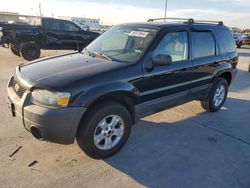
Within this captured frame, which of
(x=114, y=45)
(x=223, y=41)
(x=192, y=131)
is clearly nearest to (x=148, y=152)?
(x=192, y=131)

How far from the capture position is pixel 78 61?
3631 mm

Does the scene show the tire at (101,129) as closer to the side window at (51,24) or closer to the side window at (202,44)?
the side window at (202,44)

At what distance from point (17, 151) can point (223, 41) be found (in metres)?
4.35

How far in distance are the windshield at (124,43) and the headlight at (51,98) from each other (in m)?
1.11

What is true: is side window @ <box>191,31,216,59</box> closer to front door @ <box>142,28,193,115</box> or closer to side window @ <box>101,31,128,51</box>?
front door @ <box>142,28,193,115</box>

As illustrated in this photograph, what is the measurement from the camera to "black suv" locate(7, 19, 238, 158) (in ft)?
9.37

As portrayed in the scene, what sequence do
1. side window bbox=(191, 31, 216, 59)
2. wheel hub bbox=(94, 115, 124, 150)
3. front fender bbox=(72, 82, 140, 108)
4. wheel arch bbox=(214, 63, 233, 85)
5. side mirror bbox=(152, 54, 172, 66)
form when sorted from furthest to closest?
wheel arch bbox=(214, 63, 233, 85) < side window bbox=(191, 31, 216, 59) < side mirror bbox=(152, 54, 172, 66) < wheel hub bbox=(94, 115, 124, 150) < front fender bbox=(72, 82, 140, 108)

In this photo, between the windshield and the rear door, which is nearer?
the windshield

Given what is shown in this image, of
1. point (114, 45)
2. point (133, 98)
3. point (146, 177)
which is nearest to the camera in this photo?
point (146, 177)

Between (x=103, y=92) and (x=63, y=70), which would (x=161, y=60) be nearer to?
(x=103, y=92)

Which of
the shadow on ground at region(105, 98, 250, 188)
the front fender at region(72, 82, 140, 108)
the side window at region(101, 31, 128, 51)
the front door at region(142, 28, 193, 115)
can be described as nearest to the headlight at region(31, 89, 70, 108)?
the front fender at region(72, 82, 140, 108)

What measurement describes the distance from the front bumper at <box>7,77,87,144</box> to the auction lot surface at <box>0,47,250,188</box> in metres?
0.48

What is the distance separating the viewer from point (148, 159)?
3.43 metres

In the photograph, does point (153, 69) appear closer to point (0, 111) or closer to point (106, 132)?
point (106, 132)
